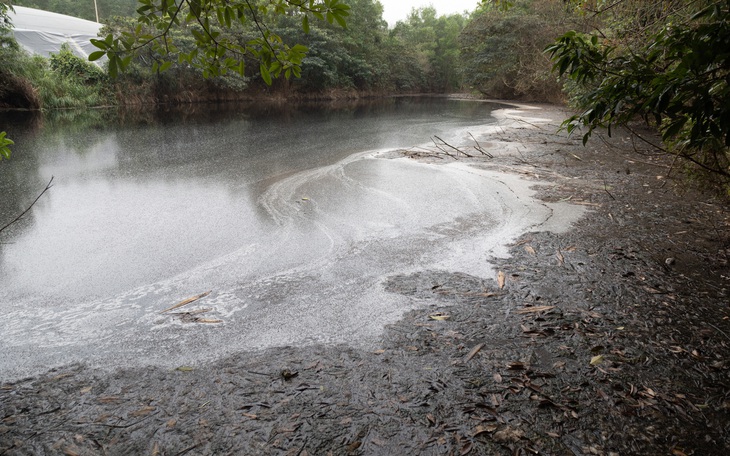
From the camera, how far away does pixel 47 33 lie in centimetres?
2444

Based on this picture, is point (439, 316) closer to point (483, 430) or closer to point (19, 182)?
point (483, 430)

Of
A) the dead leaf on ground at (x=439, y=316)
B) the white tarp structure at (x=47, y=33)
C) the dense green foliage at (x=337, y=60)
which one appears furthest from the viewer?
the white tarp structure at (x=47, y=33)

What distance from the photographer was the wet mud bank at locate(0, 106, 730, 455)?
1.85 m

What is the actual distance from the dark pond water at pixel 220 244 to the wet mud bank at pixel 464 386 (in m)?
0.26

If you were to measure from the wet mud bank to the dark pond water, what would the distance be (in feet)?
0.87

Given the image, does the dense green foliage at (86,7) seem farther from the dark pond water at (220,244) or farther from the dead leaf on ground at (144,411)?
the dead leaf on ground at (144,411)

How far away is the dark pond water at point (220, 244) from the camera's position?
2744mm

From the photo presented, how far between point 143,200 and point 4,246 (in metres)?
1.78

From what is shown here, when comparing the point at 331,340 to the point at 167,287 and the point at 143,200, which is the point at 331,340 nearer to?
the point at 167,287

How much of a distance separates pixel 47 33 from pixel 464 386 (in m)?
31.5

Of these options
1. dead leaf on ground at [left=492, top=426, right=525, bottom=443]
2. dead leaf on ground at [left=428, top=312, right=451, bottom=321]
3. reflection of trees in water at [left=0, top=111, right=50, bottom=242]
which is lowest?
dead leaf on ground at [left=492, top=426, right=525, bottom=443]

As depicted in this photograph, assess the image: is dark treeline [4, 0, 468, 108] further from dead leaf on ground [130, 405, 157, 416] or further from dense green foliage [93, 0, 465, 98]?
dead leaf on ground [130, 405, 157, 416]

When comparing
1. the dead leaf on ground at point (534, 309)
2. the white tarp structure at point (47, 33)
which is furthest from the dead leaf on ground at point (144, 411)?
the white tarp structure at point (47, 33)

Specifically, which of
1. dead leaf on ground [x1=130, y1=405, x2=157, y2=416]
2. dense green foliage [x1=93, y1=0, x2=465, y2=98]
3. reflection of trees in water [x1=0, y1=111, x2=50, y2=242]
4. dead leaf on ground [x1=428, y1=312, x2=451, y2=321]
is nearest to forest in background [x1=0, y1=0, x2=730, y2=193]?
Result: dense green foliage [x1=93, y1=0, x2=465, y2=98]
